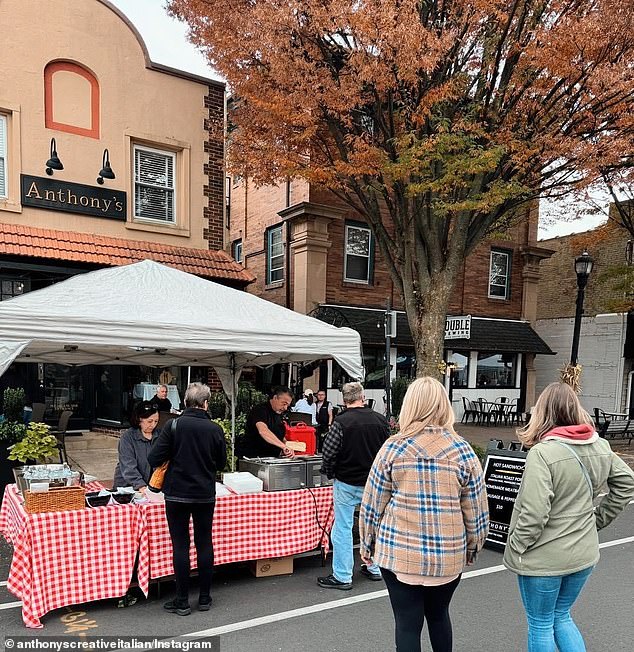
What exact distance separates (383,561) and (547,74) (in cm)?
775

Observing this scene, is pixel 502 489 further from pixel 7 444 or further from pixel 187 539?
pixel 7 444

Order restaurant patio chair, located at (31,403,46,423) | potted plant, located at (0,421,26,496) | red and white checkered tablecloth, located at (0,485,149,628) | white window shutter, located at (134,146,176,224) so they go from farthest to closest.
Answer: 1. white window shutter, located at (134,146,176,224)
2. restaurant patio chair, located at (31,403,46,423)
3. potted plant, located at (0,421,26,496)
4. red and white checkered tablecloth, located at (0,485,149,628)

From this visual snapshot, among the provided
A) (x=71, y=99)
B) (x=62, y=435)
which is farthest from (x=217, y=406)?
(x=71, y=99)

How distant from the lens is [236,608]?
432cm

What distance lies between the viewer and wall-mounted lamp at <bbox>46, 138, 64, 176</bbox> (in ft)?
31.2

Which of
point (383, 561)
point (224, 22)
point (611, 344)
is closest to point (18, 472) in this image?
point (383, 561)

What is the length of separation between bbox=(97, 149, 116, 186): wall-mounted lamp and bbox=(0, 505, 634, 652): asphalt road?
23.6 feet

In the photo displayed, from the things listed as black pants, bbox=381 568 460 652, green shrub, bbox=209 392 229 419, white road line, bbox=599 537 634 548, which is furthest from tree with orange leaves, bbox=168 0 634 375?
black pants, bbox=381 568 460 652

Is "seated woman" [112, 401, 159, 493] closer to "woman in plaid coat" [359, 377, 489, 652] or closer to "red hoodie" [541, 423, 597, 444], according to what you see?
"woman in plaid coat" [359, 377, 489, 652]

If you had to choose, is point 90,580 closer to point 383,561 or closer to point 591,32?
point 383,561

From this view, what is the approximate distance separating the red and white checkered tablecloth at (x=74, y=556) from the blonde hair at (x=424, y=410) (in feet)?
8.58

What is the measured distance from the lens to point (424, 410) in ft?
9.25

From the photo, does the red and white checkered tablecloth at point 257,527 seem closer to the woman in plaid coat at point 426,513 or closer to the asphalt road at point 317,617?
the asphalt road at point 317,617

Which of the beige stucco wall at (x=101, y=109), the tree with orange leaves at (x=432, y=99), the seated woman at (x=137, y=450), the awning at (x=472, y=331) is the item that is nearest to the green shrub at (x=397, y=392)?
the awning at (x=472, y=331)
